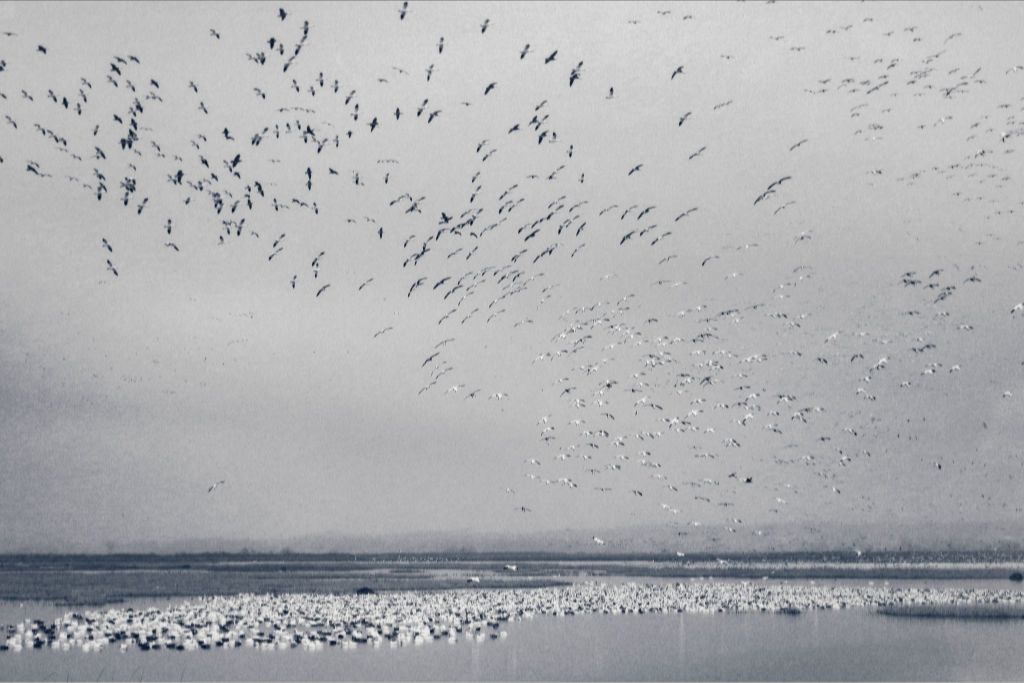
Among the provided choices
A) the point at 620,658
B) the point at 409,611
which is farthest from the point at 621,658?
the point at 409,611

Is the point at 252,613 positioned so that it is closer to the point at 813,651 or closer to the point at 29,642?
the point at 29,642

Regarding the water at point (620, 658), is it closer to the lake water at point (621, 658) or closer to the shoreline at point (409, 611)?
the lake water at point (621, 658)

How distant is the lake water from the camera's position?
31484 millimetres

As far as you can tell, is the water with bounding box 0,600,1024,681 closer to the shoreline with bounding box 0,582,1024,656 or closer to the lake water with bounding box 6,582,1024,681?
the lake water with bounding box 6,582,1024,681

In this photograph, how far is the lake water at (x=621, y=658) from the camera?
3148cm

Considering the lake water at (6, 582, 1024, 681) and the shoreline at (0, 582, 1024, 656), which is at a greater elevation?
the shoreline at (0, 582, 1024, 656)

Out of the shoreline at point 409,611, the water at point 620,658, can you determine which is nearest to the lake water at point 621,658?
the water at point 620,658

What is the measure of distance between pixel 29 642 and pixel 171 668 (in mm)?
7029

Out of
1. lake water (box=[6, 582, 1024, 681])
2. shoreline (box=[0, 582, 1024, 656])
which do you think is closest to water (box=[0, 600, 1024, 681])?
lake water (box=[6, 582, 1024, 681])

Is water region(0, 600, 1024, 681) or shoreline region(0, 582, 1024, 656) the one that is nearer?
water region(0, 600, 1024, 681)

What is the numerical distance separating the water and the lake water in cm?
4

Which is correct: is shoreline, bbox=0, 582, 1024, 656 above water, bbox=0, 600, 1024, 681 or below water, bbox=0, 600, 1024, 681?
above

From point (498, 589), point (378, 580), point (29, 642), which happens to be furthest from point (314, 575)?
point (29, 642)

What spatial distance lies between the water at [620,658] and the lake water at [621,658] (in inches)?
1.4
